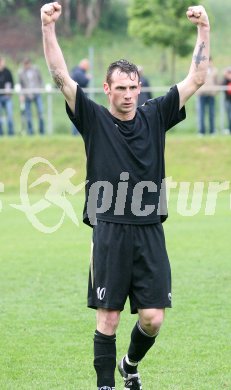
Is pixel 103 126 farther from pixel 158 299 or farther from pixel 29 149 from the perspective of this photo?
pixel 29 149

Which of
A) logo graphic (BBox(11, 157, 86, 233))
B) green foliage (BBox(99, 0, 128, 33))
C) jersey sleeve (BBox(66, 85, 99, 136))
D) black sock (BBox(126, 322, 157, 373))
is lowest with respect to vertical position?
logo graphic (BBox(11, 157, 86, 233))

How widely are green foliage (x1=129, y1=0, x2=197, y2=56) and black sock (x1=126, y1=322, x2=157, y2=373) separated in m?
27.1

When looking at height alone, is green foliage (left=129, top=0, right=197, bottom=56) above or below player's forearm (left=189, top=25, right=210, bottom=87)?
below

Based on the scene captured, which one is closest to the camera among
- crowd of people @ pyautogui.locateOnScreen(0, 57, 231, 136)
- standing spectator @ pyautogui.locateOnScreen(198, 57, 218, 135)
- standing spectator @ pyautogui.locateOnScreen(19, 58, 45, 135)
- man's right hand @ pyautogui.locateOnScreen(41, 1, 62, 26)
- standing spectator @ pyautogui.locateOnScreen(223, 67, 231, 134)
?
man's right hand @ pyautogui.locateOnScreen(41, 1, 62, 26)

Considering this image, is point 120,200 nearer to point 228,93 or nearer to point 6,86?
point 228,93

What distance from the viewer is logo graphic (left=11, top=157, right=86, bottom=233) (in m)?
18.7

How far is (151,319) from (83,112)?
145cm

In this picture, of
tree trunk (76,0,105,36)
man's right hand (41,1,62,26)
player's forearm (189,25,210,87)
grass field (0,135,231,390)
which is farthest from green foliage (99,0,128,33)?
man's right hand (41,1,62,26)

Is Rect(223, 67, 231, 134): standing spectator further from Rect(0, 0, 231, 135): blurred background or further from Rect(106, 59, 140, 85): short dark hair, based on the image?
Rect(106, 59, 140, 85): short dark hair

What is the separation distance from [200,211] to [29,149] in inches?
285

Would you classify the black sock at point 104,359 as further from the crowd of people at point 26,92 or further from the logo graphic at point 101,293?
the crowd of people at point 26,92

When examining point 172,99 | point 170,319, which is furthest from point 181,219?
Answer: point 172,99

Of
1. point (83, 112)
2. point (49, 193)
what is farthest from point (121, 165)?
point (49, 193)

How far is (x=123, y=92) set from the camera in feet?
22.1
